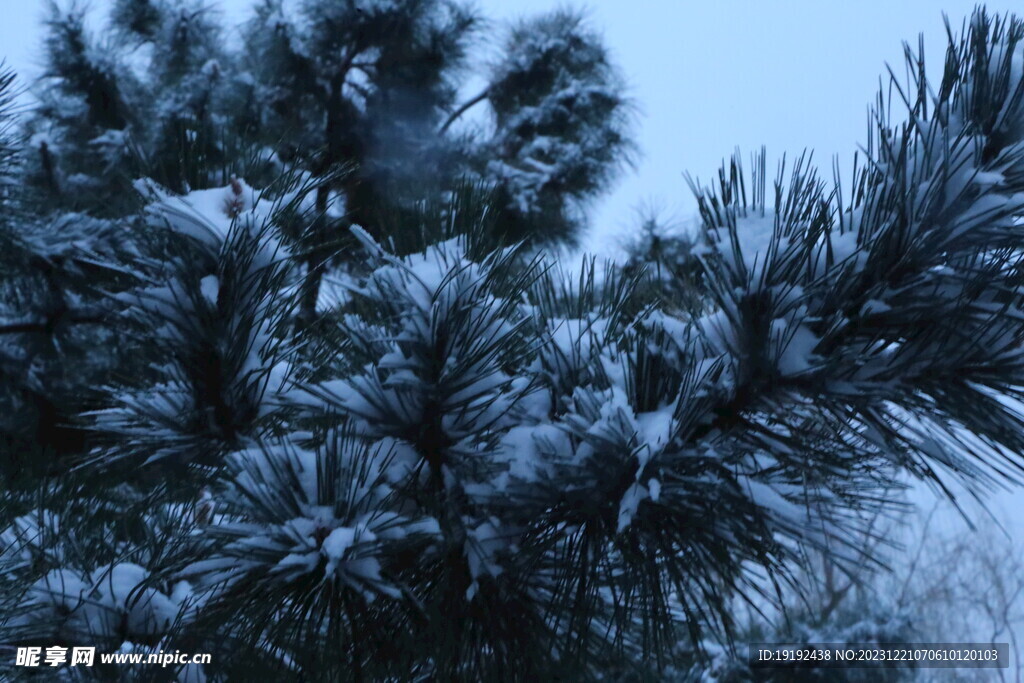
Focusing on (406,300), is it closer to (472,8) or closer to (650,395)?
(650,395)

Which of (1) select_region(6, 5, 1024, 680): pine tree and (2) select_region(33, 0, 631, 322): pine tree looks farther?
(2) select_region(33, 0, 631, 322): pine tree

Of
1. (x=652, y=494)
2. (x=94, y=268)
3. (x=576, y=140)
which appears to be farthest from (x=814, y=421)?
(x=576, y=140)

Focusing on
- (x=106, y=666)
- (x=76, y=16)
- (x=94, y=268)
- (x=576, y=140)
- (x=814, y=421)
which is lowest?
(x=106, y=666)

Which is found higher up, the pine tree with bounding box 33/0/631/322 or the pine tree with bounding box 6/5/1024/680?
the pine tree with bounding box 33/0/631/322

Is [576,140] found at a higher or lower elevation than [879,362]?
higher

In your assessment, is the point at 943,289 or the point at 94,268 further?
the point at 94,268

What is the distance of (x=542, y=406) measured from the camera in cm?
81

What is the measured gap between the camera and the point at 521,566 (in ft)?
2.57

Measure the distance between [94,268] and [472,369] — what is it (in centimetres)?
150

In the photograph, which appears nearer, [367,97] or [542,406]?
[542,406]

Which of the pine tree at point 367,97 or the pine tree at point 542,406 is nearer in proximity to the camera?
the pine tree at point 542,406

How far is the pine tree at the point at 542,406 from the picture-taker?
2.30ft

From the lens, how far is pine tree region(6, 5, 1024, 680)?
2.30ft

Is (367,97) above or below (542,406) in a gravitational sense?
above
